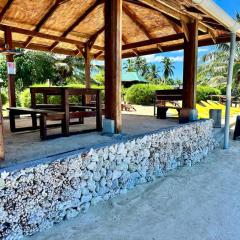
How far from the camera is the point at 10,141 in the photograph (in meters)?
3.74

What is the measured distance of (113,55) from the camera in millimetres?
3941

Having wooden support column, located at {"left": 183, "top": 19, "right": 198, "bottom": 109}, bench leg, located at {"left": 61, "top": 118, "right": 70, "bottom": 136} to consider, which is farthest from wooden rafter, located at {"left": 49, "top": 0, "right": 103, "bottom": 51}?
bench leg, located at {"left": 61, "top": 118, "right": 70, "bottom": 136}

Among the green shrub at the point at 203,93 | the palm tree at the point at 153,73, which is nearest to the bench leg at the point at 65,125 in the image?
the green shrub at the point at 203,93

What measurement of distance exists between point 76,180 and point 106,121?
134 cm

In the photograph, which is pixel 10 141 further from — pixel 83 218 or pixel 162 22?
pixel 162 22

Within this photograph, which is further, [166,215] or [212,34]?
[212,34]

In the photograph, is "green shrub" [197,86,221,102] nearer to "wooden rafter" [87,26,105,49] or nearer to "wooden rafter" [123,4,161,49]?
"wooden rafter" [123,4,161,49]

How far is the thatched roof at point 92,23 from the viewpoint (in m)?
5.62

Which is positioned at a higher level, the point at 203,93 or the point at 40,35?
the point at 40,35

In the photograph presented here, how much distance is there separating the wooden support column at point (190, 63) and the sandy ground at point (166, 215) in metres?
2.09

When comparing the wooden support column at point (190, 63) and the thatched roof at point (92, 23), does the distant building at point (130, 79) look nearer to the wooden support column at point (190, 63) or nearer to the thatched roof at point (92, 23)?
the thatched roof at point (92, 23)

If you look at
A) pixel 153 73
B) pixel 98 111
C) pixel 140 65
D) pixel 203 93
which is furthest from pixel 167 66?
pixel 98 111

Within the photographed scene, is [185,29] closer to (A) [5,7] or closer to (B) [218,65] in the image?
(A) [5,7]

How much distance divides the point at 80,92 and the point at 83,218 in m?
2.05
